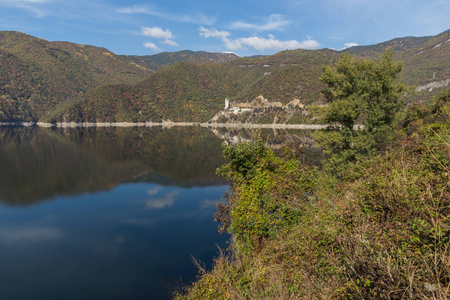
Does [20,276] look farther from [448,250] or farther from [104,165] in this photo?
[104,165]

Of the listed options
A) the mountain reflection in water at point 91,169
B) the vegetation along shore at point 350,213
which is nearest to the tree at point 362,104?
the vegetation along shore at point 350,213

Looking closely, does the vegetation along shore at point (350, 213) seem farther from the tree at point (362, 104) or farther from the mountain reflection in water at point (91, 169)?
the mountain reflection in water at point (91, 169)

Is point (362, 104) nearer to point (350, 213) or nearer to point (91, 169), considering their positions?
point (350, 213)

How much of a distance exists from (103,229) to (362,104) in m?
28.6

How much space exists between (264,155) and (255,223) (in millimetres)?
4321

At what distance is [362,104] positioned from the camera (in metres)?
17.9

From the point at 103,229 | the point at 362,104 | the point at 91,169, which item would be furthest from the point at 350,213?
the point at 91,169

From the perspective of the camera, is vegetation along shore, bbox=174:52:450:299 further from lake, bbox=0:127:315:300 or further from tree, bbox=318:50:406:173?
lake, bbox=0:127:315:300

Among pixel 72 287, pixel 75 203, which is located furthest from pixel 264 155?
pixel 75 203

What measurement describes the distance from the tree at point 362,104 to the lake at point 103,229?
29.4 ft

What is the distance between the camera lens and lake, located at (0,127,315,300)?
61.7ft

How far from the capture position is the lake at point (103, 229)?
1881 centimetres

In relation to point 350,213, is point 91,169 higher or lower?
lower

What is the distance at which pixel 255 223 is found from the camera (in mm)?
11594
